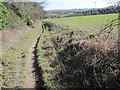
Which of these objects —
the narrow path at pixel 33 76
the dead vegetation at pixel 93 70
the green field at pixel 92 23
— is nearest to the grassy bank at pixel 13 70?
the narrow path at pixel 33 76

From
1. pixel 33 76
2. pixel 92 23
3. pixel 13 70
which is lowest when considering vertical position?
pixel 33 76

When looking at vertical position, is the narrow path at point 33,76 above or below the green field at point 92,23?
below

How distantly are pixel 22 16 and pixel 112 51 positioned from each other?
79.7 ft

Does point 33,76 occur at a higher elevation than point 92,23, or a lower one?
lower

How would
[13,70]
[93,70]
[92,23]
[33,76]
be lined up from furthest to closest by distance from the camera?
[92,23] → [13,70] → [33,76] → [93,70]

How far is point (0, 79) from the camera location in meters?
7.64

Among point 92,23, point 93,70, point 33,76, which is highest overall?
point 92,23

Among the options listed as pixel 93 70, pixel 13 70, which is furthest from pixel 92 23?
pixel 93 70

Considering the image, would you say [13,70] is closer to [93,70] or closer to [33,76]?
[33,76]

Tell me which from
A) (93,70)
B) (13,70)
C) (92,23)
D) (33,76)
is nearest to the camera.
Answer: (93,70)

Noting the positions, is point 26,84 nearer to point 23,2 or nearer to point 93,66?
point 93,66

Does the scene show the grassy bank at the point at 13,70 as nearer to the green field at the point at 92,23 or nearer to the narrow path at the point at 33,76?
the narrow path at the point at 33,76

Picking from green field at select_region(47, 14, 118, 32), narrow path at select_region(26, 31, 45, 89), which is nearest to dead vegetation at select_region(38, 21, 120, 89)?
narrow path at select_region(26, 31, 45, 89)

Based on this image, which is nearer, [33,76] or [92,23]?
[33,76]
